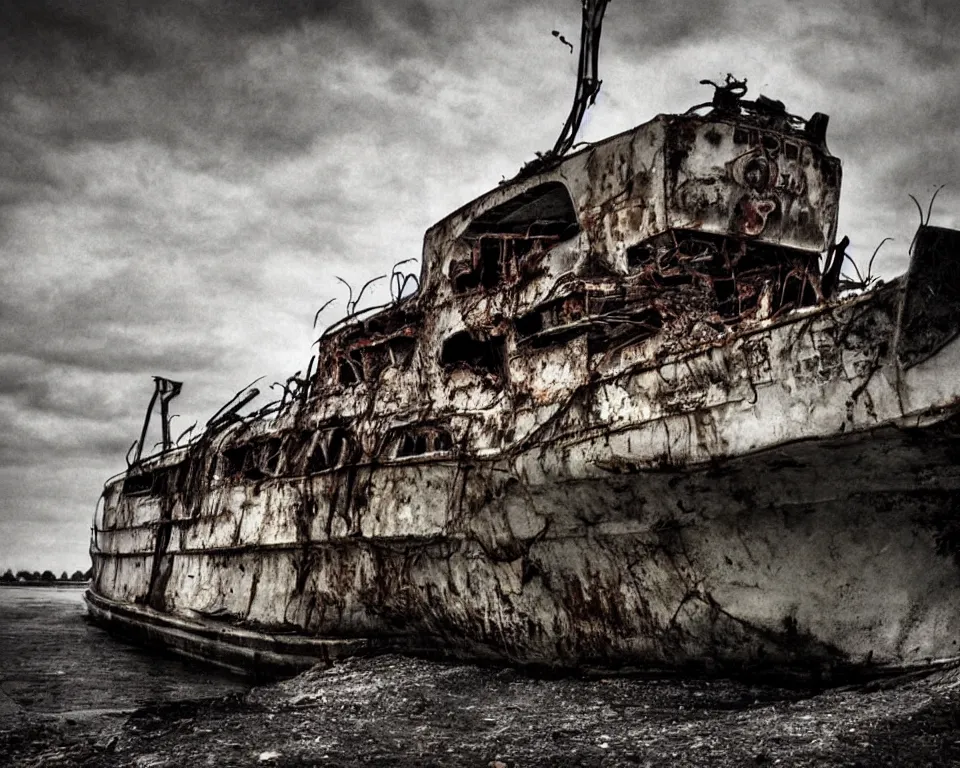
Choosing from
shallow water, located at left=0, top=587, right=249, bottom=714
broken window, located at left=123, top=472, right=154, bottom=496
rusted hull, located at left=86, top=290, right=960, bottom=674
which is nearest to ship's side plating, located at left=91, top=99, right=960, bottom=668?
rusted hull, located at left=86, top=290, right=960, bottom=674

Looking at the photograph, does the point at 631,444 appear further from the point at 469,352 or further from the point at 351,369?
the point at 351,369

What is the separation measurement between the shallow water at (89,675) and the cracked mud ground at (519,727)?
133 cm

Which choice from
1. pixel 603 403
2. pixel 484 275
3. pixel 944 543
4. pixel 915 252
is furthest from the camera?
pixel 484 275

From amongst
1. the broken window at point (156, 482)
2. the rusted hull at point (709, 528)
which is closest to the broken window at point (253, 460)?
the broken window at point (156, 482)

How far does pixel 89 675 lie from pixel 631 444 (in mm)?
8284

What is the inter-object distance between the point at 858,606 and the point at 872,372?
5.21 ft

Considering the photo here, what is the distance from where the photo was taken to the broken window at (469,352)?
29.1 ft

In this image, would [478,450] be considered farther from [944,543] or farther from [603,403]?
[944,543]

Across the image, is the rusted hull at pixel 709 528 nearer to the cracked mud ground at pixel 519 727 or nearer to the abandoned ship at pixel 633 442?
the abandoned ship at pixel 633 442

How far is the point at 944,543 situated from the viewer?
539 centimetres

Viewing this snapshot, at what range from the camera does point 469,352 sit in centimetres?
927

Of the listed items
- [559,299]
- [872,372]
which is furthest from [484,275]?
[872,372]

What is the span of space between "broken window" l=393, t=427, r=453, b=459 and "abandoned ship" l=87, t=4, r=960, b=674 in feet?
0.13

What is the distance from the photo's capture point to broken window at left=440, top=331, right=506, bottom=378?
29.1 feet
